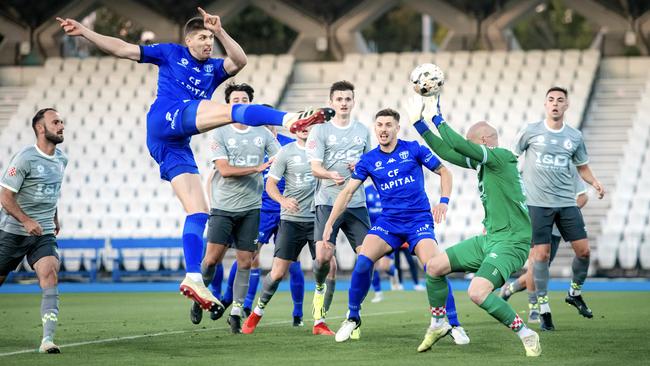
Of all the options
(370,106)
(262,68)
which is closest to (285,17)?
(262,68)

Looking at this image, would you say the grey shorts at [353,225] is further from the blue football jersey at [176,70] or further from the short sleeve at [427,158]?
the blue football jersey at [176,70]

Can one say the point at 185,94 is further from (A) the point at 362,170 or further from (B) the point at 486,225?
(B) the point at 486,225

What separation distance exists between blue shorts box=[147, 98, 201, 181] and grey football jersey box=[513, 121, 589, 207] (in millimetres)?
3798

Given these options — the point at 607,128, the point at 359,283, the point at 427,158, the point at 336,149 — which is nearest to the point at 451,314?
the point at 359,283

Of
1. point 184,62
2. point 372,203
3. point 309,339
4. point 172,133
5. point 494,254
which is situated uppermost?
point 184,62

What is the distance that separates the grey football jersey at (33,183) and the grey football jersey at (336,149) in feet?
9.30

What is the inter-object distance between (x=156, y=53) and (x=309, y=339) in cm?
299

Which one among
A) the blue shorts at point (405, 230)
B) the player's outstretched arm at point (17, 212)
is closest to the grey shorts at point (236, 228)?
the blue shorts at point (405, 230)

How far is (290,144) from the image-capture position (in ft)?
40.8

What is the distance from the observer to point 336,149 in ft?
38.9

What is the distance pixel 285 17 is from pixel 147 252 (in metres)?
9.33

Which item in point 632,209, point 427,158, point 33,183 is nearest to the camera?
point 33,183

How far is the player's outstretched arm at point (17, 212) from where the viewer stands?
971 centimetres

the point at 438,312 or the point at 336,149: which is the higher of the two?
the point at 336,149
